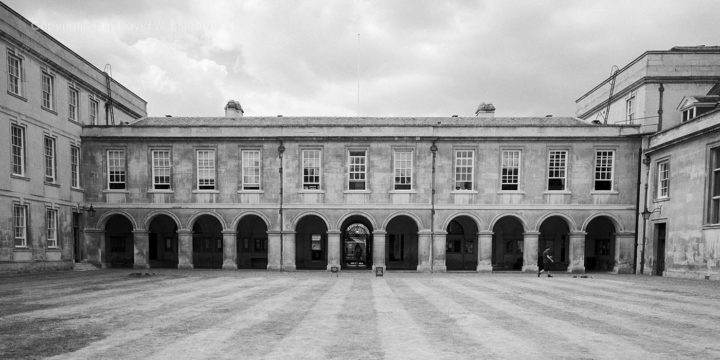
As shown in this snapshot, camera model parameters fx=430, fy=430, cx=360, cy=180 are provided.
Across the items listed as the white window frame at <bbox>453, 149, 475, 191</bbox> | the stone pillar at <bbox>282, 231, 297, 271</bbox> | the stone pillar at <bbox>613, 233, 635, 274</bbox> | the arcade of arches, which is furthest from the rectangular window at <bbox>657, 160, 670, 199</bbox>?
the stone pillar at <bbox>282, 231, 297, 271</bbox>

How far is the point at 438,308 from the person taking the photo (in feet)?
38.0

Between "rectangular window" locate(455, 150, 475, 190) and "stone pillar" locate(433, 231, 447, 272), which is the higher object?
"rectangular window" locate(455, 150, 475, 190)

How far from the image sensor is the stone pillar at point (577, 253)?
27203 millimetres

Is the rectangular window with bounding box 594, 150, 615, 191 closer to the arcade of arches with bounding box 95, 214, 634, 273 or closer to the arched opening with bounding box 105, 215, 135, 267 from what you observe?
the arcade of arches with bounding box 95, 214, 634, 273

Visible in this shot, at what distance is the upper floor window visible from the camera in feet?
92.4

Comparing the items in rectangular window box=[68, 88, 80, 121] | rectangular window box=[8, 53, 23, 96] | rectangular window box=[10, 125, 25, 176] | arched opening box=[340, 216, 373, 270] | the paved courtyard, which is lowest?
arched opening box=[340, 216, 373, 270]

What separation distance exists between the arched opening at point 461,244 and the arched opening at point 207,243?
56.5 feet

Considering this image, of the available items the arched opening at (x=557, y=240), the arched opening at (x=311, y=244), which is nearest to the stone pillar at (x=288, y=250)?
the arched opening at (x=311, y=244)

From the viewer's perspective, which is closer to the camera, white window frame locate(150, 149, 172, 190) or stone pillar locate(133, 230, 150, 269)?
stone pillar locate(133, 230, 150, 269)

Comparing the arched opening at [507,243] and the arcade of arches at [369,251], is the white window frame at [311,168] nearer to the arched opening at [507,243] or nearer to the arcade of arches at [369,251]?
the arcade of arches at [369,251]

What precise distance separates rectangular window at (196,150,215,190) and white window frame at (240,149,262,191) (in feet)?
6.54

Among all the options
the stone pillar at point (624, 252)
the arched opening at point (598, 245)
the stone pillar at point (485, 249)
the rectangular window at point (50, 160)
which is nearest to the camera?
the rectangular window at point (50, 160)

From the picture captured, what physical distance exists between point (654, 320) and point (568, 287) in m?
7.59

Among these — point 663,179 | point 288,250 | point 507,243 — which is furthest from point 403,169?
point 663,179
